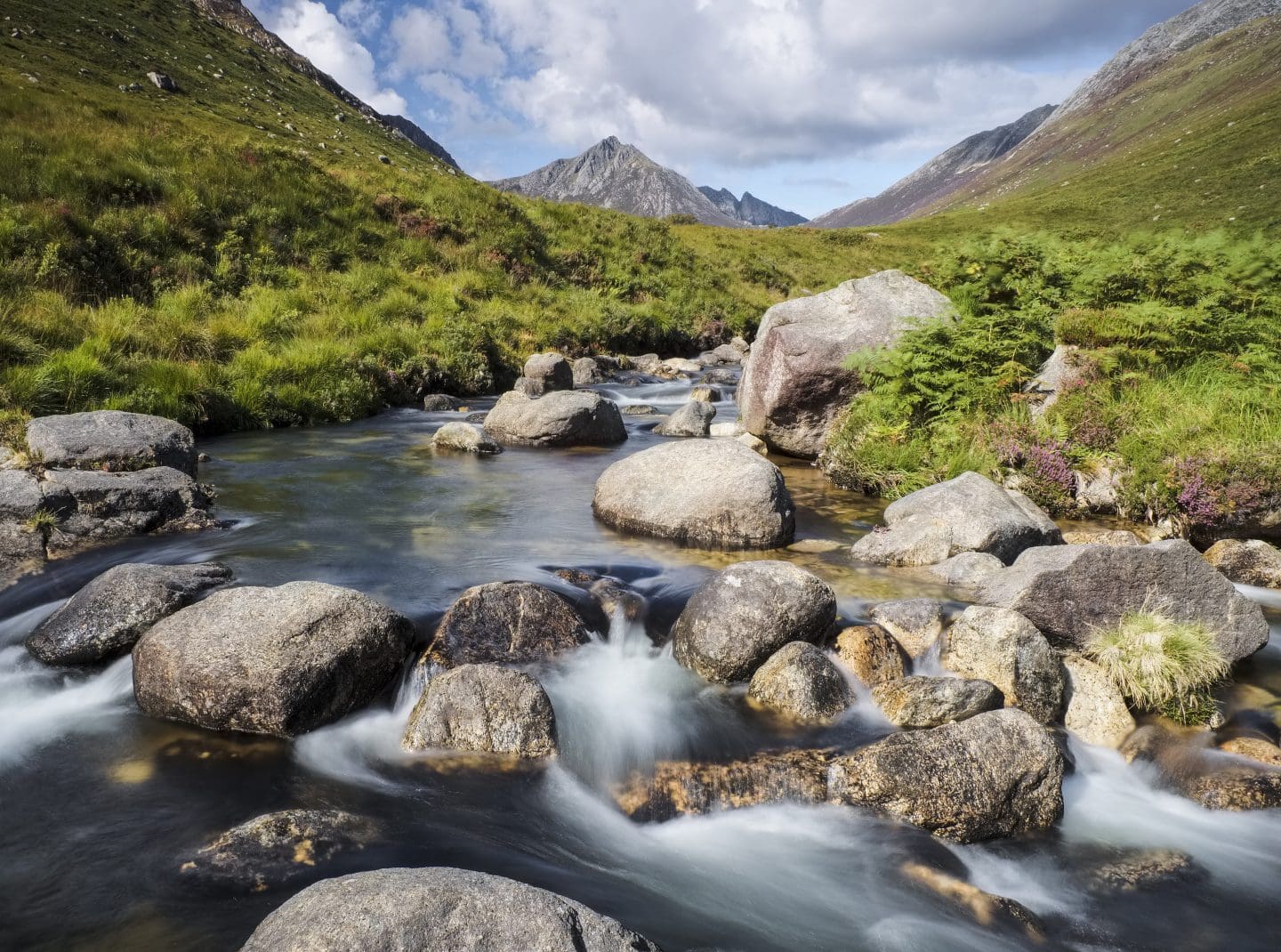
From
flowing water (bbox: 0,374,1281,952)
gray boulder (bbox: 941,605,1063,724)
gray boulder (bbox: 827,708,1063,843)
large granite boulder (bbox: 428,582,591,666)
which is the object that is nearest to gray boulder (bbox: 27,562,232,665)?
flowing water (bbox: 0,374,1281,952)

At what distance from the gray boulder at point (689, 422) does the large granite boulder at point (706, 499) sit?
519cm

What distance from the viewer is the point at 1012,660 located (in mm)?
5559

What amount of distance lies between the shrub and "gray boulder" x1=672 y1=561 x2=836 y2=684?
7.15 feet

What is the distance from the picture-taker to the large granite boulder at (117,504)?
308 inches

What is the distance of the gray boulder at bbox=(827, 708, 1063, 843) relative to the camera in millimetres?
4504

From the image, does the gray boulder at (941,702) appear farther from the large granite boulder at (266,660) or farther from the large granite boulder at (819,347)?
the large granite boulder at (819,347)

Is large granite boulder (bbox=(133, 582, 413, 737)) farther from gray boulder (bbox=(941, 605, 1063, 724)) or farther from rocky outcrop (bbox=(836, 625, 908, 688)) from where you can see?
gray boulder (bbox=(941, 605, 1063, 724))

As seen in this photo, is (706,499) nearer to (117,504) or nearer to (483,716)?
(483,716)

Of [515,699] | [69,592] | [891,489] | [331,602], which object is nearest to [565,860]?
[515,699]

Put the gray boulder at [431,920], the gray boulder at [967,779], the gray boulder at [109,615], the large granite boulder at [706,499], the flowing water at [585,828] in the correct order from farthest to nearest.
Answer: the large granite boulder at [706,499], the gray boulder at [109,615], the gray boulder at [967,779], the flowing water at [585,828], the gray boulder at [431,920]

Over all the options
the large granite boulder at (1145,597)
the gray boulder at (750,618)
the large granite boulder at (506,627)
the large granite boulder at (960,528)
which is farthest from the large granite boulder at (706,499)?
the large granite boulder at (1145,597)

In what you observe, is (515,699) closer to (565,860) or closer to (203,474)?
(565,860)

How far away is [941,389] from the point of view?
36.3 ft

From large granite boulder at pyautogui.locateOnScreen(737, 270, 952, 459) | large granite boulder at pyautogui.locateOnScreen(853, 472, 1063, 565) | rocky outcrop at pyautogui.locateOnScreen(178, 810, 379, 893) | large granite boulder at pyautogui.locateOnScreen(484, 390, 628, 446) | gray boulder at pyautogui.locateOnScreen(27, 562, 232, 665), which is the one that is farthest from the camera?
large granite boulder at pyautogui.locateOnScreen(484, 390, 628, 446)
